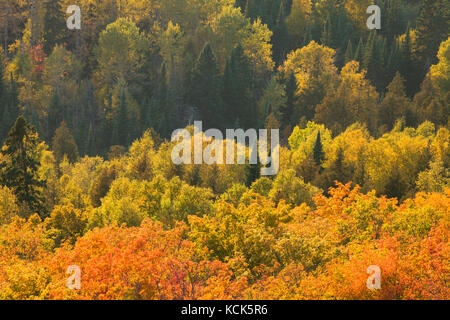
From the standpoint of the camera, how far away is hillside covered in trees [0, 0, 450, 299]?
128ft

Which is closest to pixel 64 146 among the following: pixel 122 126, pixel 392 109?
pixel 122 126

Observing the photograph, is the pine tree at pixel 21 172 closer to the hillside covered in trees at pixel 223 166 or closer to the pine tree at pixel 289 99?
the hillside covered in trees at pixel 223 166

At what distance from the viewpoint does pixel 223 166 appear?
92.8 meters

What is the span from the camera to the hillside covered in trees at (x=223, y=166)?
3900 centimetres

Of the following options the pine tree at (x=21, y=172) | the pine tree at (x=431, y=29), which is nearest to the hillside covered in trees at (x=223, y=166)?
the pine tree at (x=21, y=172)

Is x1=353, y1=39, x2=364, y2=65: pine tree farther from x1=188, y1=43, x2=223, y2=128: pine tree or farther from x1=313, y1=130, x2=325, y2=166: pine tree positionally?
x1=313, y1=130, x2=325, y2=166: pine tree

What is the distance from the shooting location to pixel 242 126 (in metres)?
127

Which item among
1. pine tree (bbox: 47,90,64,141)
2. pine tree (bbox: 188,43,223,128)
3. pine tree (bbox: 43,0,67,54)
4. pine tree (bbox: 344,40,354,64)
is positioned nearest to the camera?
pine tree (bbox: 188,43,223,128)

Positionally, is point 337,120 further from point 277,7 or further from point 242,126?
point 277,7

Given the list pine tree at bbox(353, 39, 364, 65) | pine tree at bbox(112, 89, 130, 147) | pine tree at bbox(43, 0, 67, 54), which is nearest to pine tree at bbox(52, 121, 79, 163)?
pine tree at bbox(112, 89, 130, 147)

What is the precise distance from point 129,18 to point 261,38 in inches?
1376

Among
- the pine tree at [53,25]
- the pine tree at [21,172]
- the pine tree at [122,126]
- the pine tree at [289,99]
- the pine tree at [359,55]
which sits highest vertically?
the pine tree at [53,25]

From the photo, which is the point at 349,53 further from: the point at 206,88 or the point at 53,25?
the point at 53,25
